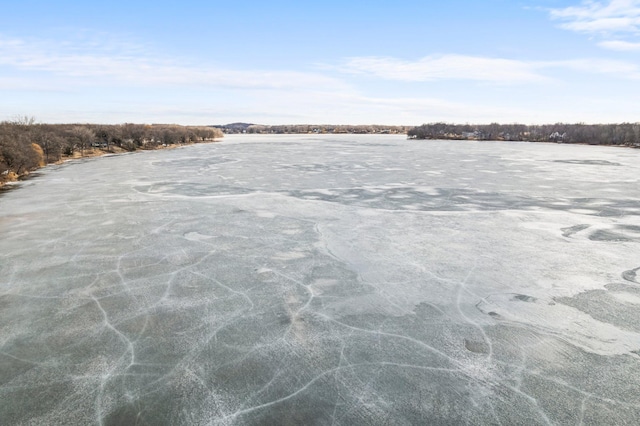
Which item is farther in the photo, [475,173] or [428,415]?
[475,173]

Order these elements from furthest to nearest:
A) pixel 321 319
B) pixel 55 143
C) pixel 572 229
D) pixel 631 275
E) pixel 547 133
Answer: pixel 547 133, pixel 55 143, pixel 572 229, pixel 631 275, pixel 321 319

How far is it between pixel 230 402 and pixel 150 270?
4.37 m

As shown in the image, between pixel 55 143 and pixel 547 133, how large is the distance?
11436 centimetres

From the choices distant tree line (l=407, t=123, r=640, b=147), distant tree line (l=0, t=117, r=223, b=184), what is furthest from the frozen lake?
distant tree line (l=407, t=123, r=640, b=147)

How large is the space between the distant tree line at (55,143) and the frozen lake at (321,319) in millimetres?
15434

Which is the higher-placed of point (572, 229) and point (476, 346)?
point (572, 229)

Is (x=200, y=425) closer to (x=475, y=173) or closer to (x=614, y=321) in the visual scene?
(x=614, y=321)

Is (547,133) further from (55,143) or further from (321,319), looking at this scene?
(321,319)

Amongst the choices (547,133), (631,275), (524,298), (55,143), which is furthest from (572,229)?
(547,133)

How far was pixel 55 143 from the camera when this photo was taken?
1463 inches

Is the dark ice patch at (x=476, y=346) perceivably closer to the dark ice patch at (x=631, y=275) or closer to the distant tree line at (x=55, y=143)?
the dark ice patch at (x=631, y=275)

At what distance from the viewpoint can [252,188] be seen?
706 inches

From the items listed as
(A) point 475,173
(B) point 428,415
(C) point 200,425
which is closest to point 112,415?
(C) point 200,425

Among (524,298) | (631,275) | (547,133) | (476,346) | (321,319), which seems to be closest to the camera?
(476,346)
